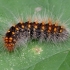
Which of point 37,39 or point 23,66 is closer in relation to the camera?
point 23,66

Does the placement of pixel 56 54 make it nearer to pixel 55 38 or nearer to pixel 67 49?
pixel 67 49

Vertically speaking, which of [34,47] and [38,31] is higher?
[38,31]

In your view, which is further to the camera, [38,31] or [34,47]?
[38,31]

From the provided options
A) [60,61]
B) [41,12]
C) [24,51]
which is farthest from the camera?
[41,12]

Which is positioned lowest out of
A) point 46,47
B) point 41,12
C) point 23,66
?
point 23,66

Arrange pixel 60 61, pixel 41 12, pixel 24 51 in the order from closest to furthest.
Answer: pixel 60 61 < pixel 24 51 < pixel 41 12

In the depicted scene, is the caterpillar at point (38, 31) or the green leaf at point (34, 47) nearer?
the green leaf at point (34, 47)

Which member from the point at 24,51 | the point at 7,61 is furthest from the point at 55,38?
the point at 7,61

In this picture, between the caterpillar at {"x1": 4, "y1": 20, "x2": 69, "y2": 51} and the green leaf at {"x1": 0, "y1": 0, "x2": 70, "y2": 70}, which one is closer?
the green leaf at {"x1": 0, "y1": 0, "x2": 70, "y2": 70}
